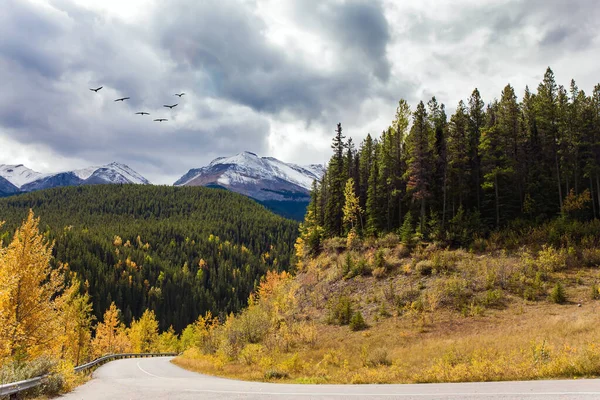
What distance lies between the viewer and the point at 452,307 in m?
26.7

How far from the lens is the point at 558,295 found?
2422 centimetres

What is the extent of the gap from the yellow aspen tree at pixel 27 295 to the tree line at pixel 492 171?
31635mm

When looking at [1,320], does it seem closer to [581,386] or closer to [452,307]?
[581,386]

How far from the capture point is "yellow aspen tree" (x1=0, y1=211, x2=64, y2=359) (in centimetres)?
1762

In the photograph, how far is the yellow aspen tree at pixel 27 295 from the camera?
17.6 m

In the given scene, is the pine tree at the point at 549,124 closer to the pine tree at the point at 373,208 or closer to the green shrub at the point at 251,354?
the pine tree at the point at 373,208

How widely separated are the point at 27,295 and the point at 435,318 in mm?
24815

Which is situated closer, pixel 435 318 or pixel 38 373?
pixel 38 373

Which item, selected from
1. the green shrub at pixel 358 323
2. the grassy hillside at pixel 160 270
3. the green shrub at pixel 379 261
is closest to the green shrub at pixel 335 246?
the green shrub at pixel 379 261

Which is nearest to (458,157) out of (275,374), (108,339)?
(275,374)

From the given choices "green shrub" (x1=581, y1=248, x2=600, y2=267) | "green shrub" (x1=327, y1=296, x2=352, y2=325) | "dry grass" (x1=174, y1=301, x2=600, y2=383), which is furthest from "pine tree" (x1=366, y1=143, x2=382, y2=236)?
"green shrub" (x1=581, y1=248, x2=600, y2=267)

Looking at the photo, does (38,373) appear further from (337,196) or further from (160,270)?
(160,270)

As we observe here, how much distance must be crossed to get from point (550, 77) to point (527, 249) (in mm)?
23646

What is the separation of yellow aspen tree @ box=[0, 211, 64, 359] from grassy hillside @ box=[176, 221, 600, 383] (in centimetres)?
1030
